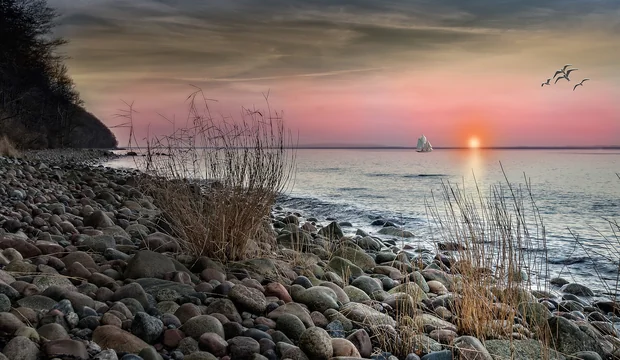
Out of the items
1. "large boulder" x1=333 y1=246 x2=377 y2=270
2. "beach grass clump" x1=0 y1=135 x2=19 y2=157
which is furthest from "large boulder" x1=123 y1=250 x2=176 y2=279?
"beach grass clump" x1=0 y1=135 x2=19 y2=157

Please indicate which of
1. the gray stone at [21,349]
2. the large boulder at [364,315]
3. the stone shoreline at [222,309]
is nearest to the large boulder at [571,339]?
the stone shoreline at [222,309]

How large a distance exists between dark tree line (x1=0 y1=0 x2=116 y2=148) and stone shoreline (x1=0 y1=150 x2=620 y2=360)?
35.0ft

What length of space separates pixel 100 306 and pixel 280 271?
2.08 m

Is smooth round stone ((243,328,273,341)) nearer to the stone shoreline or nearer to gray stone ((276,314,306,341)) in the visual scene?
the stone shoreline

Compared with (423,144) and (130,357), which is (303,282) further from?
(423,144)

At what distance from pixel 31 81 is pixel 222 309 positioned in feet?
146

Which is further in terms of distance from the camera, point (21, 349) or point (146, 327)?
point (146, 327)

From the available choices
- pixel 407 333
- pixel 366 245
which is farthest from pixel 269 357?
pixel 366 245

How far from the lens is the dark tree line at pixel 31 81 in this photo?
29430 mm

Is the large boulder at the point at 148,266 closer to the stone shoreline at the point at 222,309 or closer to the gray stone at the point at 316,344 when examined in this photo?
the stone shoreline at the point at 222,309

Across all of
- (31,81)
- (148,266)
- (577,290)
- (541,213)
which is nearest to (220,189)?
(148,266)

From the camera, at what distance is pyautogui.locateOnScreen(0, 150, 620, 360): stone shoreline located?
3.45 meters

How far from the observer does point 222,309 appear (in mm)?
4172

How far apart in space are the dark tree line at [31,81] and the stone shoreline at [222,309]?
10.7 m
